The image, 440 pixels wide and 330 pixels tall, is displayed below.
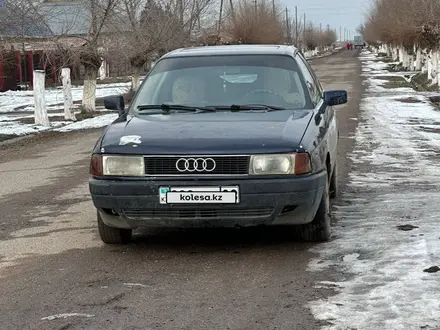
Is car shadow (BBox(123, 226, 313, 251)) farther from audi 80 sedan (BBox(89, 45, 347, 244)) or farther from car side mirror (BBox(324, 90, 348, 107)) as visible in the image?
car side mirror (BBox(324, 90, 348, 107))

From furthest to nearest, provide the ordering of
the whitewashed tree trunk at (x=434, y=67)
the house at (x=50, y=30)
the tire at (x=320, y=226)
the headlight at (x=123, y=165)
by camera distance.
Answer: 1. the whitewashed tree trunk at (x=434, y=67)
2. the house at (x=50, y=30)
3. the tire at (x=320, y=226)
4. the headlight at (x=123, y=165)

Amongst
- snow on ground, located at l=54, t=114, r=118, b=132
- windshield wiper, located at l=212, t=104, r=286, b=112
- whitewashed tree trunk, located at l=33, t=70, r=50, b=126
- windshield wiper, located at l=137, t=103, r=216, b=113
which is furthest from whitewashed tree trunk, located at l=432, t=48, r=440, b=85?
windshield wiper, located at l=137, t=103, r=216, b=113

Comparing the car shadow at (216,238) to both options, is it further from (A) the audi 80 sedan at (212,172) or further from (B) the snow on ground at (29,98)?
(B) the snow on ground at (29,98)

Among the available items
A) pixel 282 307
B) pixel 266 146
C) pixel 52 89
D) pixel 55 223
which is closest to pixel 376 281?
pixel 282 307

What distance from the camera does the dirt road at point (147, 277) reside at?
4.53 metres

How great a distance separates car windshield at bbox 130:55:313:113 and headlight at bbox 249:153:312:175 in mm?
1152

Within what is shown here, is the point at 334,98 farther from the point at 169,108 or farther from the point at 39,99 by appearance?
the point at 39,99

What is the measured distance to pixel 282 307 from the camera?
4668mm

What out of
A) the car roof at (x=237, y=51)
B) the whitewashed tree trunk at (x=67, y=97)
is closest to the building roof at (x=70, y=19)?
the whitewashed tree trunk at (x=67, y=97)

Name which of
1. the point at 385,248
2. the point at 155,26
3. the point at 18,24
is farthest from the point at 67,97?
the point at 385,248

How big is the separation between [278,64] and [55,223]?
97.6 inches

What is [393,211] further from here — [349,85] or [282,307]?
[349,85]

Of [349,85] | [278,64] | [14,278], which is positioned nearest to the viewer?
[14,278]

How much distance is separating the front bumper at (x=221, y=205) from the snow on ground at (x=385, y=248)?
0.44 m
